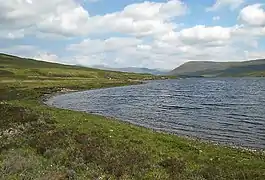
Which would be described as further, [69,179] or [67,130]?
[67,130]

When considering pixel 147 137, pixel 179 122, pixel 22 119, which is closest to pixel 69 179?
pixel 147 137

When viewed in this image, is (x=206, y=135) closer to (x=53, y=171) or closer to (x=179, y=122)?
(x=179, y=122)

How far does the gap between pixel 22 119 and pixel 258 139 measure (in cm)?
2733

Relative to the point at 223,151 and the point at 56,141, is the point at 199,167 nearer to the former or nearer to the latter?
the point at 223,151

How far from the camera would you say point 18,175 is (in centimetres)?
1880

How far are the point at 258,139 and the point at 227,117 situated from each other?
18.3 metres

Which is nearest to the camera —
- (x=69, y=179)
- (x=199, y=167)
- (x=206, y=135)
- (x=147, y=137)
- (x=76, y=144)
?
(x=69, y=179)

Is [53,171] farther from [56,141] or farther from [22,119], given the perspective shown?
[22,119]

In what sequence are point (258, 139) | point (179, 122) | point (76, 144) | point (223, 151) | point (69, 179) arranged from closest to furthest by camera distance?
point (69, 179) < point (76, 144) < point (223, 151) < point (258, 139) < point (179, 122)

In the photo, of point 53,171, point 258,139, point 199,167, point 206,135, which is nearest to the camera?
point 53,171

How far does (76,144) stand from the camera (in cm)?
2769

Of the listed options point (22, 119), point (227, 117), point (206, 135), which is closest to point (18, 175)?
point (22, 119)

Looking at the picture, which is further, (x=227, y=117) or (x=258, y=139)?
→ (x=227, y=117)

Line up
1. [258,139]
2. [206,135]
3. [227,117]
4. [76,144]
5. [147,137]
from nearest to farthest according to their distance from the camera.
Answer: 1. [76,144]
2. [147,137]
3. [258,139]
4. [206,135]
5. [227,117]
